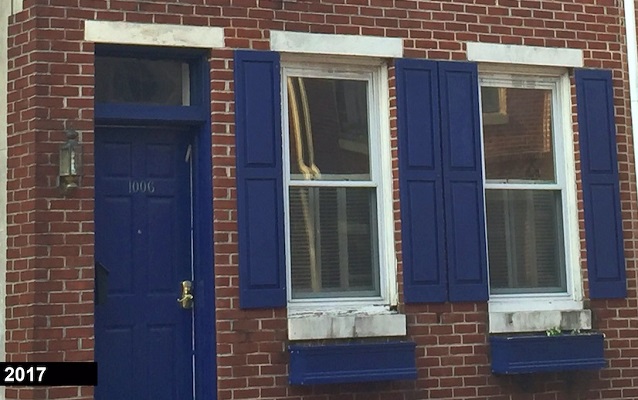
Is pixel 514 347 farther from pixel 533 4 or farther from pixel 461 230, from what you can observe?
pixel 533 4

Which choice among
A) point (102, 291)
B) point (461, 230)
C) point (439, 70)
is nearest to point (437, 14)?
point (439, 70)

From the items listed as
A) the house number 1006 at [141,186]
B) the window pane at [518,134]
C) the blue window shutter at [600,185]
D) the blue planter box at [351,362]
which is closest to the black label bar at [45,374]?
the house number 1006 at [141,186]

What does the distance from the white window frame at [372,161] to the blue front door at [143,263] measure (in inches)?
31.1

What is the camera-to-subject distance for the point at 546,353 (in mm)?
8445

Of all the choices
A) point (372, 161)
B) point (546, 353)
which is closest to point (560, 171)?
point (546, 353)

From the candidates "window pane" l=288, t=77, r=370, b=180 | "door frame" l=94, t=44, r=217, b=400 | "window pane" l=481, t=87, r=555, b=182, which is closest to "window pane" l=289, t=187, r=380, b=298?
"window pane" l=288, t=77, r=370, b=180

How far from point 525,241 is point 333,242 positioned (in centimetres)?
162

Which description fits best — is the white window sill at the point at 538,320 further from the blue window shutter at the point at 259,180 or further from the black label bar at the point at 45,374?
the black label bar at the point at 45,374

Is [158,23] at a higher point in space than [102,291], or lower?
higher

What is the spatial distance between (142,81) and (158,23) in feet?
1.45

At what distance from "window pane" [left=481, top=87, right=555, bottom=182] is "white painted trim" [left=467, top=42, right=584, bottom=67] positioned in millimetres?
256

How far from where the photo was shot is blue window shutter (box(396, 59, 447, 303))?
27.2 feet

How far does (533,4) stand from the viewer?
8961 mm

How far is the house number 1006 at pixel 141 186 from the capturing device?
7.90 metres
